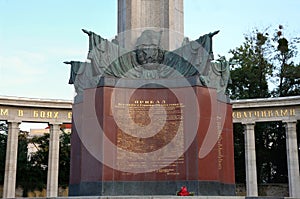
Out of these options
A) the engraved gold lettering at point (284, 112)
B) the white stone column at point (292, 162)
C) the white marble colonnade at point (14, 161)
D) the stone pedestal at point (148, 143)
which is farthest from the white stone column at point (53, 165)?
the stone pedestal at point (148, 143)

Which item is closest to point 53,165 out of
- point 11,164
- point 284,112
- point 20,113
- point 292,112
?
point 11,164

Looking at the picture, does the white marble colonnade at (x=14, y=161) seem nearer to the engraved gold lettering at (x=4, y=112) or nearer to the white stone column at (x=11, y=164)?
the white stone column at (x=11, y=164)

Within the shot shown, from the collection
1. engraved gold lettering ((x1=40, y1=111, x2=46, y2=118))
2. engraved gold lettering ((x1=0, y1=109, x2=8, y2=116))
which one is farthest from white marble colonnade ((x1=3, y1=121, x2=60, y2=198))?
engraved gold lettering ((x1=40, y1=111, x2=46, y2=118))

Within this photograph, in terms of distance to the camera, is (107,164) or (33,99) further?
(33,99)

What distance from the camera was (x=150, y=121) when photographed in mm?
16984

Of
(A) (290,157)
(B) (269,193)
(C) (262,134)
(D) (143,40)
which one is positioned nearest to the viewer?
(D) (143,40)

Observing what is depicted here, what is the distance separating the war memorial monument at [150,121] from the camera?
1634 centimetres

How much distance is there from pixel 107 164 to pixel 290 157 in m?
25.2

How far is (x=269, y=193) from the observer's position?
4400 cm

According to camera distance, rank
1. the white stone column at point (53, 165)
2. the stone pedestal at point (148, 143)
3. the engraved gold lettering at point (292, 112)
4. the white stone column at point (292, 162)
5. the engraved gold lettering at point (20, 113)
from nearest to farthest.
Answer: the stone pedestal at point (148, 143) → the white stone column at point (292, 162) → the engraved gold lettering at point (292, 112) → the engraved gold lettering at point (20, 113) → the white stone column at point (53, 165)

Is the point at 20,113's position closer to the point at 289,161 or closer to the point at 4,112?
the point at 4,112

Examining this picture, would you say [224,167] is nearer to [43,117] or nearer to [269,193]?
[43,117]

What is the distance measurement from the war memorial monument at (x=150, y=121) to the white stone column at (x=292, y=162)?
2103 cm

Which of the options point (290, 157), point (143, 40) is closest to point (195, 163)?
point (143, 40)
